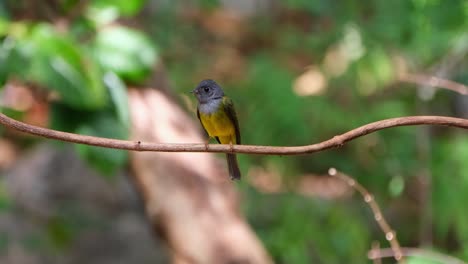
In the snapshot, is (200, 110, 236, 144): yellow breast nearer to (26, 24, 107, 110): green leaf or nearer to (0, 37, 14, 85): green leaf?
(26, 24, 107, 110): green leaf

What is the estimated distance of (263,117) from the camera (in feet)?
16.9

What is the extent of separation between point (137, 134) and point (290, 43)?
2.77 m

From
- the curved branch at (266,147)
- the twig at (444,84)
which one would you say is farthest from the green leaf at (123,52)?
the curved branch at (266,147)

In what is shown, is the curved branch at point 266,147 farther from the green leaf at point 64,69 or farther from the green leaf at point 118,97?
the green leaf at point 118,97

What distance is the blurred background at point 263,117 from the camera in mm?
3012

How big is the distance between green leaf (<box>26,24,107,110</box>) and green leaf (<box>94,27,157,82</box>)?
0.17 m

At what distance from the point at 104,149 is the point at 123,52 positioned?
444 mm

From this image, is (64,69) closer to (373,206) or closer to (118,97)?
(118,97)

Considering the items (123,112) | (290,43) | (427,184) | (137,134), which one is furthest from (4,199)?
(290,43)

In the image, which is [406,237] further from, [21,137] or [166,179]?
[21,137]

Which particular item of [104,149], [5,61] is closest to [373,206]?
[104,149]

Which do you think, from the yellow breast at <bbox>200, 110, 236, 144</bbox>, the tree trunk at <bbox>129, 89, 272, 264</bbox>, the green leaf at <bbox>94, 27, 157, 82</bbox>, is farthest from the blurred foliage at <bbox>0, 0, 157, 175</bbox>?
the yellow breast at <bbox>200, 110, 236, 144</bbox>

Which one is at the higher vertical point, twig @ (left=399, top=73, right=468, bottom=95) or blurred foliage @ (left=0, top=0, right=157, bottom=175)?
blurred foliage @ (left=0, top=0, right=157, bottom=175)

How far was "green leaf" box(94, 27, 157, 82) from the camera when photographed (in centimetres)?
310
